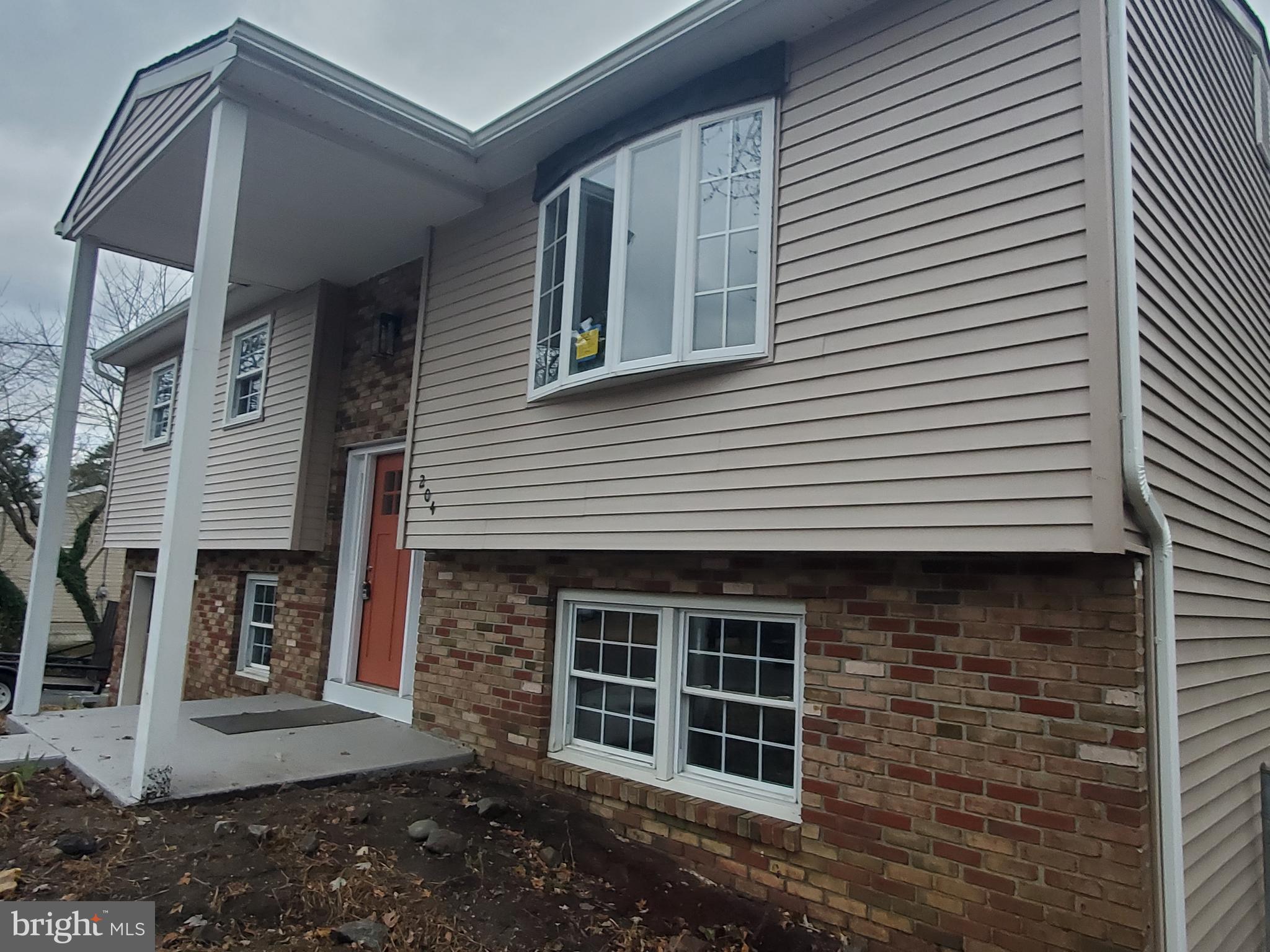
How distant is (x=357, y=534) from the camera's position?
8070mm

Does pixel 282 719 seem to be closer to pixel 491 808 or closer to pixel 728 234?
pixel 491 808

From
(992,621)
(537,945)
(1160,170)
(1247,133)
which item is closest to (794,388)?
(992,621)

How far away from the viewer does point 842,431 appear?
3967 millimetres

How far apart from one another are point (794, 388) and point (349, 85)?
3.51 m

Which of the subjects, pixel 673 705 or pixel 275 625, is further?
pixel 275 625

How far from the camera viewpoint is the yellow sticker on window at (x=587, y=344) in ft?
17.1

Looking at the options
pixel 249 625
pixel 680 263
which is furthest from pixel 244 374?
pixel 680 263

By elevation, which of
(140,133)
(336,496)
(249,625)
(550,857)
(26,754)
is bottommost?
(550,857)

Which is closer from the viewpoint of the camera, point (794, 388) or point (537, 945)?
point (537, 945)

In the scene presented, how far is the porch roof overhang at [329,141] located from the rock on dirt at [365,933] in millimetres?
4555

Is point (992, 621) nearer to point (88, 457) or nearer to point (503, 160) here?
point (503, 160)

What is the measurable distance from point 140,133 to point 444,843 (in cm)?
557

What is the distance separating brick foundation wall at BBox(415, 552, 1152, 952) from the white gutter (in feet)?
0.36

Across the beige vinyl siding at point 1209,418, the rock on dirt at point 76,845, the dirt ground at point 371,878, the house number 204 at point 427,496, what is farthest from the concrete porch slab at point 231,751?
the beige vinyl siding at point 1209,418
